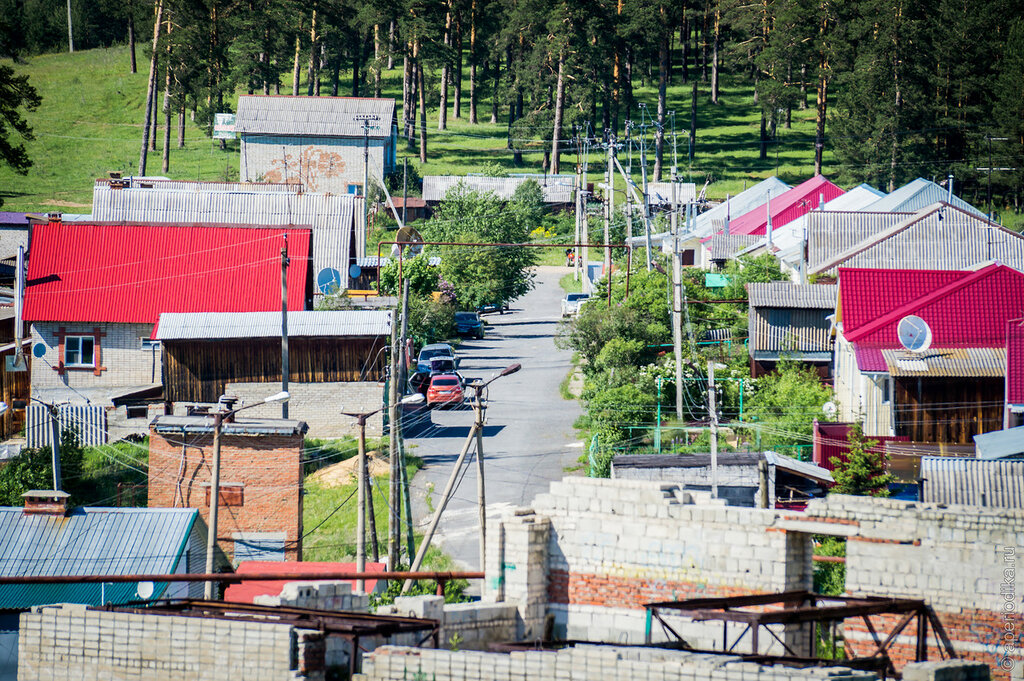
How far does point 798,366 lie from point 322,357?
554 inches

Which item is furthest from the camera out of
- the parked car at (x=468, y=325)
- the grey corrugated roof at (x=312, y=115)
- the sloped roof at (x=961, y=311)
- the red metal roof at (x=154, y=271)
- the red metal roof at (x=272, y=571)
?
the grey corrugated roof at (x=312, y=115)

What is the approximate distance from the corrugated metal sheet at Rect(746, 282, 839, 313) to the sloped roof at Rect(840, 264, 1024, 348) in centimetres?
261

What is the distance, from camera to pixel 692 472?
26.7 meters

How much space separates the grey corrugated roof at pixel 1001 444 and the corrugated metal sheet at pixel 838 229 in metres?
17.3

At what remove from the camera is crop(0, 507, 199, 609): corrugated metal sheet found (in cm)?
2311

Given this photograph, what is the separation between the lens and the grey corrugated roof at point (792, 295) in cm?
3659

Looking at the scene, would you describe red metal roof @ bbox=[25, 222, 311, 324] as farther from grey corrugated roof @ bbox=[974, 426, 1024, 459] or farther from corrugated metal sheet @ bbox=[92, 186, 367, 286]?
grey corrugated roof @ bbox=[974, 426, 1024, 459]

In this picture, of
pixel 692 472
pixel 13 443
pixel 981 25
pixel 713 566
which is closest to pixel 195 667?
pixel 713 566

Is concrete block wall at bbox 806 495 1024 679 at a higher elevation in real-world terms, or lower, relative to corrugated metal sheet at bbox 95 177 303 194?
lower

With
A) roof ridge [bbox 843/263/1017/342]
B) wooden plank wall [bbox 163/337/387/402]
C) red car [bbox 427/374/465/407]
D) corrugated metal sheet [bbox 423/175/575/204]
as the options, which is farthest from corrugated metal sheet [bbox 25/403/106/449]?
corrugated metal sheet [bbox 423/175/575/204]

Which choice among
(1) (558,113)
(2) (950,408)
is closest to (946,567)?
(2) (950,408)

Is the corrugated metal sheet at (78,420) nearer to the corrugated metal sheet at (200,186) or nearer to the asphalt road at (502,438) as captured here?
the asphalt road at (502,438)

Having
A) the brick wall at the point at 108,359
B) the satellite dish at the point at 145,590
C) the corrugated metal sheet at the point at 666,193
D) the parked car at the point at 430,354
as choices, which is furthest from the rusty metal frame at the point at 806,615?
the corrugated metal sheet at the point at 666,193

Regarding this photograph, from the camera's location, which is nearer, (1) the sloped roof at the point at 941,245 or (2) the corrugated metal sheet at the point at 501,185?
(1) the sloped roof at the point at 941,245
